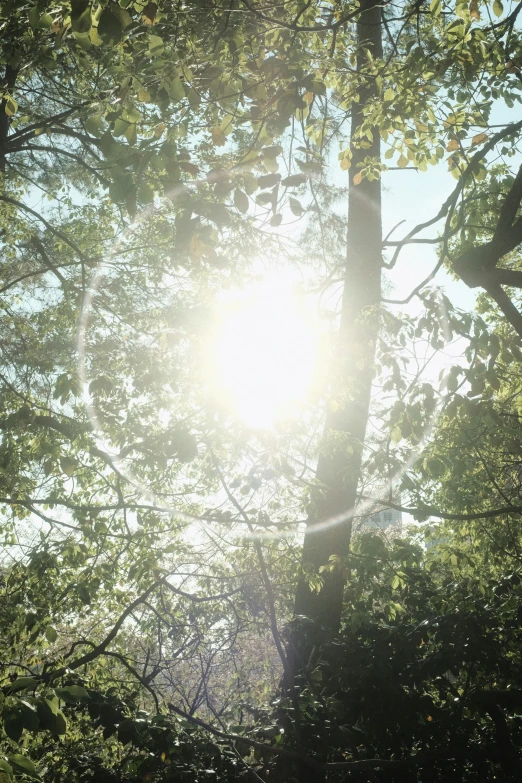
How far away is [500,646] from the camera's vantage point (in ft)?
14.0

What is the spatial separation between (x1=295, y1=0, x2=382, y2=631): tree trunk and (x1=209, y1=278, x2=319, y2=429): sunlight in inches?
14.2

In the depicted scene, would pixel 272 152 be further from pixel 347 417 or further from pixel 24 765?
pixel 347 417

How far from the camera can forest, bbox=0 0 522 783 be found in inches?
111

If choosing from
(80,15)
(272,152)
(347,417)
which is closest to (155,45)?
(80,15)

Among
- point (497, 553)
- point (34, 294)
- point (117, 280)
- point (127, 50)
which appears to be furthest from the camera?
point (497, 553)

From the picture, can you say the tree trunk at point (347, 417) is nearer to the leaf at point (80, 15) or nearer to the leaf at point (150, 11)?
the leaf at point (150, 11)

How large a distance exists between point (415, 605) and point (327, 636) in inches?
40.4

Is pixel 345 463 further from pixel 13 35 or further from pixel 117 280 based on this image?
pixel 13 35

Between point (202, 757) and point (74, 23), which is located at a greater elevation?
point (74, 23)

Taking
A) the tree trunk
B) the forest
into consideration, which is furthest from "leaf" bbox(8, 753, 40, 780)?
the tree trunk

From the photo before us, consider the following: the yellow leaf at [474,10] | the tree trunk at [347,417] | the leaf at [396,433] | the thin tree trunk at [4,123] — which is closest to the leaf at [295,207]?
the leaf at [396,433]

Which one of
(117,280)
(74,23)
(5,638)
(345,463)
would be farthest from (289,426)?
(5,638)

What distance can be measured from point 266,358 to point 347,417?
4.54 feet

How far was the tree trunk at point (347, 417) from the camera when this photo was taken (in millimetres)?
4812
